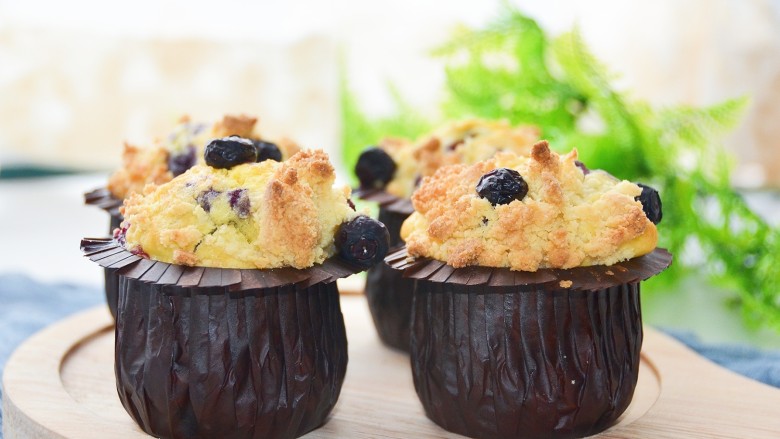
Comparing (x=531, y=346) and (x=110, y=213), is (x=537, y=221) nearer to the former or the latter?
(x=531, y=346)

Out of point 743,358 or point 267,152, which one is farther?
point 743,358

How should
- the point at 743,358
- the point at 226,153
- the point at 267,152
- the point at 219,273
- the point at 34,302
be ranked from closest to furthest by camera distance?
the point at 219,273 < the point at 226,153 < the point at 267,152 < the point at 743,358 < the point at 34,302

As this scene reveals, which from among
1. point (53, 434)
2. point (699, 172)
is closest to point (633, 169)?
point (699, 172)

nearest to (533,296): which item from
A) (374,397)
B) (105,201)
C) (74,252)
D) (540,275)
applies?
(540,275)

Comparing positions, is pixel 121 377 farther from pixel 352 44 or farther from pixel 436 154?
pixel 352 44

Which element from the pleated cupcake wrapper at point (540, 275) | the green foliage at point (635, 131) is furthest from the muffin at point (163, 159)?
the green foliage at point (635, 131)

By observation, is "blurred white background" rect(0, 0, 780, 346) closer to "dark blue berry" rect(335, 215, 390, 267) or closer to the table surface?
the table surface
